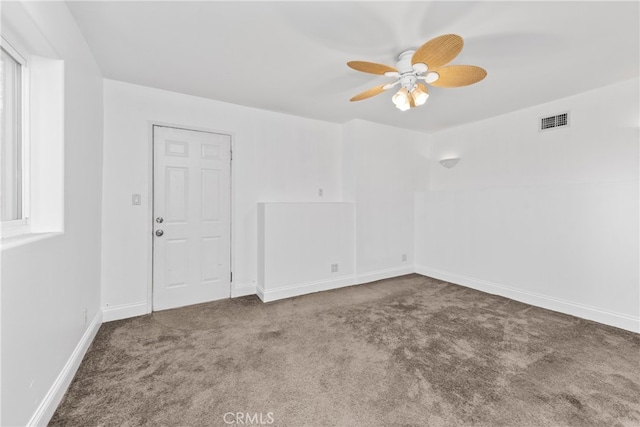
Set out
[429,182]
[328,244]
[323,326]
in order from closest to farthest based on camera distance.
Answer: [323,326] → [328,244] → [429,182]

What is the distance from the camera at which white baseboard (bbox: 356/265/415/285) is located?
418cm

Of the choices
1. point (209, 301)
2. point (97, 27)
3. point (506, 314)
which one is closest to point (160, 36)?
point (97, 27)

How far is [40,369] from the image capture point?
146cm

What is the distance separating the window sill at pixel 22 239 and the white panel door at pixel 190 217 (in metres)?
1.46

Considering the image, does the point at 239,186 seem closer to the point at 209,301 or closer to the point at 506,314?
the point at 209,301

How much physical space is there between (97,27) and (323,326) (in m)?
3.09

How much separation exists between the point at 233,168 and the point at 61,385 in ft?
8.16

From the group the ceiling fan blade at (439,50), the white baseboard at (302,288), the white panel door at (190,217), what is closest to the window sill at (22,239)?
the white panel door at (190,217)

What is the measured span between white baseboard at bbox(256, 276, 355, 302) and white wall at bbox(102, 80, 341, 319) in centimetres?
33

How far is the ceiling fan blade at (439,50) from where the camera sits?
162cm

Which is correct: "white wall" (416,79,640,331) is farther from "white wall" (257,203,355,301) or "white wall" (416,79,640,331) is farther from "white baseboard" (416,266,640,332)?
"white wall" (257,203,355,301)

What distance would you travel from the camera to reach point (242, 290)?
355cm

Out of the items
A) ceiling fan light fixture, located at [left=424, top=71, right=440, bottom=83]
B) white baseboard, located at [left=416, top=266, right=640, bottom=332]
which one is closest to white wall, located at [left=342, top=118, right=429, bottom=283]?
white baseboard, located at [left=416, top=266, right=640, bottom=332]

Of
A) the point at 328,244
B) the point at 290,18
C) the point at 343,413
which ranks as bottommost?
the point at 343,413
